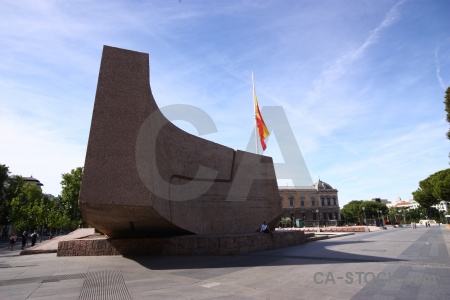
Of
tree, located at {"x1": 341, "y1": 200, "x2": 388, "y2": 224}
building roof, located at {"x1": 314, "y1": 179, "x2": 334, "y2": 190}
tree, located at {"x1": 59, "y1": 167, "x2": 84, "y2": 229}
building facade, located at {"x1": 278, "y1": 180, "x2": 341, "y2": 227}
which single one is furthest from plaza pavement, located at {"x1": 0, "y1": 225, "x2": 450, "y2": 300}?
tree, located at {"x1": 341, "y1": 200, "x2": 388, "y2": 224}

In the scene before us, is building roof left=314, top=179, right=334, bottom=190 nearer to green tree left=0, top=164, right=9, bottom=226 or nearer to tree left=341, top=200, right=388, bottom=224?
tree left=341, top=200, right=388, bottom=224

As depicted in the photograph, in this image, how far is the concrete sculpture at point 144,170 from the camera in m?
9.20

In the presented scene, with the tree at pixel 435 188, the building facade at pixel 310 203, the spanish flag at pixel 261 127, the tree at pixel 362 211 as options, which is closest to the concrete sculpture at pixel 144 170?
the spanish flag at pixel 261 127

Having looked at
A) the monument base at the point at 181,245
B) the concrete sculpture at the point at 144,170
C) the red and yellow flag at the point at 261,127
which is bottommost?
the monument base at the point at 181,245

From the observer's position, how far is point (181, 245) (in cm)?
1219

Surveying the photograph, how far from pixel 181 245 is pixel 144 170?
4327mm

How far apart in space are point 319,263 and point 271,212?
8.92 m

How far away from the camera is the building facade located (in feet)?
289

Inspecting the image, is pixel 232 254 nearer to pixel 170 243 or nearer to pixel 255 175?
pixel 170 243

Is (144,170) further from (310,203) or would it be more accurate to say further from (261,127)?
(310,203)

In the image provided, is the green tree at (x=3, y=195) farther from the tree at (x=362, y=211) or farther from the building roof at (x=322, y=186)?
the tree at (x=362, y=211)

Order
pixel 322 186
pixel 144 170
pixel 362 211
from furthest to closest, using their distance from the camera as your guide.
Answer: pixel 322 186 < pixel 362 211 < pixel 144 170

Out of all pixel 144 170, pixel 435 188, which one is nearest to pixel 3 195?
pixel 144 170

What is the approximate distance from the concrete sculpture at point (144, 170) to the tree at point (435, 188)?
32.6 m
